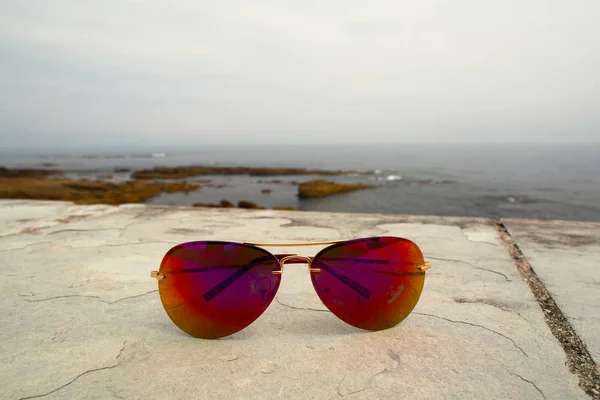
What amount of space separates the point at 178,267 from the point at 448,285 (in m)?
1.01

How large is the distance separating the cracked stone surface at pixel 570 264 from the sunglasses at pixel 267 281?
0.50m

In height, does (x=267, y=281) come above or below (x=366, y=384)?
above

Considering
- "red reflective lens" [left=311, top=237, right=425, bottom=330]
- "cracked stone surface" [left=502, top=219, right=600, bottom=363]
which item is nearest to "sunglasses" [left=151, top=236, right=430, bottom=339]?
"red reflective lens" [left=311, top=237, right=425, bottom=330]

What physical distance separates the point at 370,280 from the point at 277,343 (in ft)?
1.07

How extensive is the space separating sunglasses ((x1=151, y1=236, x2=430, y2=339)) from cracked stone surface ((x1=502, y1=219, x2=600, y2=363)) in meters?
0.50

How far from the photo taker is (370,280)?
3.64ft

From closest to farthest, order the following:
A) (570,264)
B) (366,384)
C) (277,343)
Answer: (366,384) → (277,343) → (570,264)

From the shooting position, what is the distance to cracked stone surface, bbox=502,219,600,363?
44.3 inches

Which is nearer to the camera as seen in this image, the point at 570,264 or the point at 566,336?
the point at 566,336

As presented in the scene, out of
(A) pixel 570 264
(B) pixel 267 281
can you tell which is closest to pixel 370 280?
(B) pixel 267 281

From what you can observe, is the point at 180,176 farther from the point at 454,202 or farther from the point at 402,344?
the point at 402,344

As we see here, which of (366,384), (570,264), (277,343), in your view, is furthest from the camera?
(570,264)

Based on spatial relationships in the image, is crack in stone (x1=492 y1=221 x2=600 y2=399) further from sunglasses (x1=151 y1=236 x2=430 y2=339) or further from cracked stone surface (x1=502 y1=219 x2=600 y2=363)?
sunglasses (x1=151 y1=236 x2=430 y2=339)

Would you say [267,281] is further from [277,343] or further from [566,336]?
[566,336]
